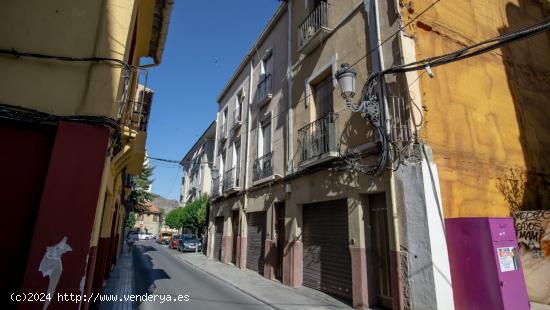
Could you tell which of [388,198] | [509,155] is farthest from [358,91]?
[509,155]

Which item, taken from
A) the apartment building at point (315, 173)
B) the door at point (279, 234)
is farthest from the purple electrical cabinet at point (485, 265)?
the door at point (279, 234)

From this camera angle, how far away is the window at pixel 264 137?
45.6 feet

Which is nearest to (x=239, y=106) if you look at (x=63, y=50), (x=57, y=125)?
(x=63, y=50)

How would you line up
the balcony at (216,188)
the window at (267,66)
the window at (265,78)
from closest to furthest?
the window at (265,78) < the window at (267,66) < the balcony at (216,188)

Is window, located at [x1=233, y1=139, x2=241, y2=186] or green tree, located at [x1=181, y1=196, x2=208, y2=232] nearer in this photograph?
window, located at [x1=233, y1=139, x2=241, y2=186]

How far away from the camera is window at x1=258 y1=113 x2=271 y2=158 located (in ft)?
45.6

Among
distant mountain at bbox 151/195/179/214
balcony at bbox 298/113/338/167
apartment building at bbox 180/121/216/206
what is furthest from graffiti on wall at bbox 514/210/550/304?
distant mountain at bbox 151/195/179/214

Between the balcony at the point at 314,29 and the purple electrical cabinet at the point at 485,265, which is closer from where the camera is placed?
the purple electrical cabinet at the point at 485,265

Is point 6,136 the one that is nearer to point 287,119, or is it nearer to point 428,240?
point 428,240

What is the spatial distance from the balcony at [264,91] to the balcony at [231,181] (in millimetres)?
4295

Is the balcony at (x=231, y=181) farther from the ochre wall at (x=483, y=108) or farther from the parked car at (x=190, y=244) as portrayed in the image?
the ochre wall at (x=483, y=108)

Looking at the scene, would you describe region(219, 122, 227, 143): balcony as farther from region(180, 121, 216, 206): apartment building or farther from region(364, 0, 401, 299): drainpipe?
region(364, 0, 401, 299): drainpipe

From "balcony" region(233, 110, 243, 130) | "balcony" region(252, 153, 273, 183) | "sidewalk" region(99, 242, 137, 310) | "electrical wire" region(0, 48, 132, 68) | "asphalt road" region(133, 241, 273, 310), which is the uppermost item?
"balcony" region(233, 110, 243, 130)

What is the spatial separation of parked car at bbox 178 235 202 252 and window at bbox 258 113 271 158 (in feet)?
45.7
